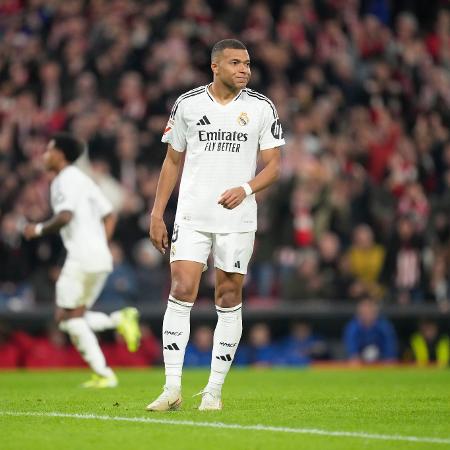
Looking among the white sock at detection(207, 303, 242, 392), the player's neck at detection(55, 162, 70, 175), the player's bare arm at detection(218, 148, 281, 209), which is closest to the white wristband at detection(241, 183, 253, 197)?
the player's bare arm at detection(218, 148, 281, 209)

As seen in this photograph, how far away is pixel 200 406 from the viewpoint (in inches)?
336

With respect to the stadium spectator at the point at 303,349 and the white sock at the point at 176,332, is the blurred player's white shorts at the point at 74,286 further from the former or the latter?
the stadium spectator at the point at 303,349

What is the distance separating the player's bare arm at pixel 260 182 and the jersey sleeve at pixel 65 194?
13.2ft

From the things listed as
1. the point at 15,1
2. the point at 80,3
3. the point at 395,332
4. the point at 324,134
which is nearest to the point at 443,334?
the point at 395,332

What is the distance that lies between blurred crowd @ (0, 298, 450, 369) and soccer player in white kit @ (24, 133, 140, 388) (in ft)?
17.0

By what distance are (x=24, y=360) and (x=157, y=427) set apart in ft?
35.8

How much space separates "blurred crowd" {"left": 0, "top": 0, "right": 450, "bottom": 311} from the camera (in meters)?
18.1

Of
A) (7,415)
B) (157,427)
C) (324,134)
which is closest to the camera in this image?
(157,427)

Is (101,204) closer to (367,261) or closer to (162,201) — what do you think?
(162,201)

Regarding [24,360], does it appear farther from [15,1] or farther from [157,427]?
Answer: [157,427]

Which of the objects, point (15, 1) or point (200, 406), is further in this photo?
point (15, 1)

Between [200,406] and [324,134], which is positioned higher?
[324,134]

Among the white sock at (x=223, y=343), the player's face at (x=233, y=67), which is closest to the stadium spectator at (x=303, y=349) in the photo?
the white sock at (x=223, y=343)

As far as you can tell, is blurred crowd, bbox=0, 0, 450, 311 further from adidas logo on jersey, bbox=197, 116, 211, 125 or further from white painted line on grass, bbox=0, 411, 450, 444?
white painted line on grass, bbox=0, 411, 450, 444
